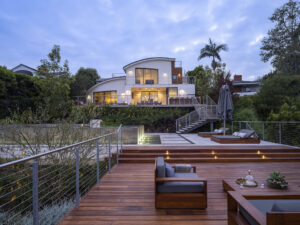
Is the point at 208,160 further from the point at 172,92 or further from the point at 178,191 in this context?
the point at 172,92

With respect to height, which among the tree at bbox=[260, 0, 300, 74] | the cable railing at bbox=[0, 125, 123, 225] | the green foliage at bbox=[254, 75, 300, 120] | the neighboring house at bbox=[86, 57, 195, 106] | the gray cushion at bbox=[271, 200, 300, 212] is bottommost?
the cable railing at bbox=[0, 125, 123, 225]

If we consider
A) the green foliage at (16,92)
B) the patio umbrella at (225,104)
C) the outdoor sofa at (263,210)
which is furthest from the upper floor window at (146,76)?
the outdoor sofa at (263,210)

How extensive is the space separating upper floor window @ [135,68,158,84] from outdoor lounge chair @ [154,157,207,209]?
18865 mm

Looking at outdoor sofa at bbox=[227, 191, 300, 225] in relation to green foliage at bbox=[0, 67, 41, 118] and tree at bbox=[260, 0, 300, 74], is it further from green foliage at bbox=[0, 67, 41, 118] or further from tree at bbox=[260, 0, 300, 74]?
tree at bbox=[260, 0, 300, 74]

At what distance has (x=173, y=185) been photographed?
10.2ft

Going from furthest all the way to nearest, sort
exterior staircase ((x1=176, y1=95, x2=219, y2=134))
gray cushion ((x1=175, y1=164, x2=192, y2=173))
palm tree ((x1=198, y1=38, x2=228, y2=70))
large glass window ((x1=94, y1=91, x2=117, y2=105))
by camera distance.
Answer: palm tree ((x1=198, y1=38, x2=228, y2=70)) → large glass window ((x1=94, y1=91, x2=117, y2=105)) → exterior staircase ((x1=176, y1=95, x2=219, y2=134)) → gray cushion ((x1=175, y1=164, x2=192, y2=173))

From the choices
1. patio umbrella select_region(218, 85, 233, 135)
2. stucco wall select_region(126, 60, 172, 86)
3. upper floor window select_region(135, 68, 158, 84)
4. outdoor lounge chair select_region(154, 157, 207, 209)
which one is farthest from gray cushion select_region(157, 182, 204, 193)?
stucco wall select_region(126, 60, 172, 86)

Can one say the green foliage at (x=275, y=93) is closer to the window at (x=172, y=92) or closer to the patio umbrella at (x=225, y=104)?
the window at (x=172, y=92)

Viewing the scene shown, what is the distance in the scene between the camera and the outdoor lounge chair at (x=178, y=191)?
2990mm

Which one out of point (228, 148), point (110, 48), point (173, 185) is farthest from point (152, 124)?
point (110, 48)

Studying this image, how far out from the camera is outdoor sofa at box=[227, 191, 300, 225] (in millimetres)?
1461

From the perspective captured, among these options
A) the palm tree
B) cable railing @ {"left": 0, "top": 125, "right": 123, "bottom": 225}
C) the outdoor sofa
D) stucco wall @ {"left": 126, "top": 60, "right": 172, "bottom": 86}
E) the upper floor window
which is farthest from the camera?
the palm tree

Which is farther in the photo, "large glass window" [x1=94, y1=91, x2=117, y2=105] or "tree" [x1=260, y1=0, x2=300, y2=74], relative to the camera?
"large glass window" [x1=94, y1=91, x2=117, y2=105]

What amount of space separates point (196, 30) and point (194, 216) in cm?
5601
